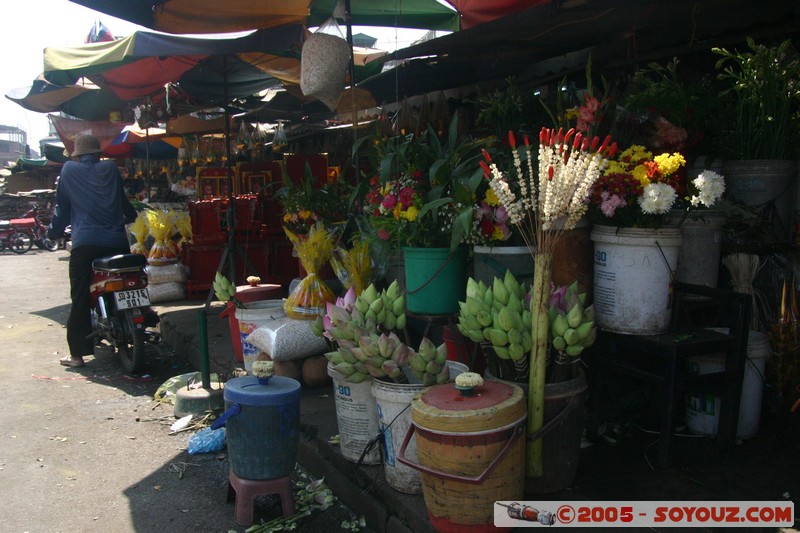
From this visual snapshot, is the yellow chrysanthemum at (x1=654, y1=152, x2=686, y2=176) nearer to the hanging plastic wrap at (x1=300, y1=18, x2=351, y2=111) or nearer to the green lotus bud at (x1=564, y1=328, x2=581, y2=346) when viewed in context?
the green lotus bud at (x1=564, y1=328, x2=581, y2=346)

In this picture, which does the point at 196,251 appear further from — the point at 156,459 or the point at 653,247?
the point at 653,247

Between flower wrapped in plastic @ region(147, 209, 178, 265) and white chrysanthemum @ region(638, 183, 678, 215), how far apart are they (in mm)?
6785

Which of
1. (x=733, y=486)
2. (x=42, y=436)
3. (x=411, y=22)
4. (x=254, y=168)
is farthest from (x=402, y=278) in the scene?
(x=254, y=168)

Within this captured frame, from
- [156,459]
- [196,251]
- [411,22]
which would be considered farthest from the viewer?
[196,251]

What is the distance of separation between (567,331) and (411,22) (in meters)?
5.44

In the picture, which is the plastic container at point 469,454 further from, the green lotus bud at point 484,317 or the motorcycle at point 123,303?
the motorcycle at point 123,303

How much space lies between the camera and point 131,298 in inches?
235

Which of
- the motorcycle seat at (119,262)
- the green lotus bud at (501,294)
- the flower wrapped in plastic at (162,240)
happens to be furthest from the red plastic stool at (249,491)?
the flower wrapped in plastic at (162,240)

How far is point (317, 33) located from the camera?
4.91m

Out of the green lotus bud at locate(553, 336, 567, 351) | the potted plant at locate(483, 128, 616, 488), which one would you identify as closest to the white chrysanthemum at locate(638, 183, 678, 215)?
the potted plant at locate(483, 128, 616, 488)

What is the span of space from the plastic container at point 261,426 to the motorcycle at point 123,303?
3.01m

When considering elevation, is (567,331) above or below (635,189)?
below

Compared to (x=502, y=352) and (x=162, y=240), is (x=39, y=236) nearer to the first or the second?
(x=162, y=240)

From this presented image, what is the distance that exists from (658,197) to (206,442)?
3.20 meters
